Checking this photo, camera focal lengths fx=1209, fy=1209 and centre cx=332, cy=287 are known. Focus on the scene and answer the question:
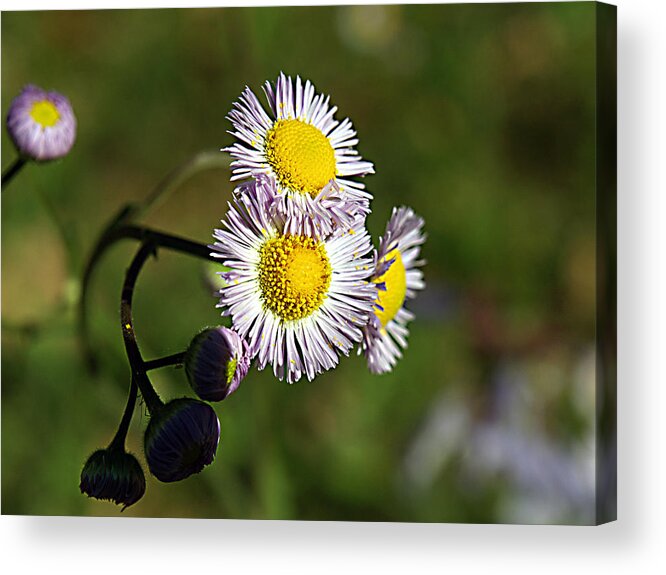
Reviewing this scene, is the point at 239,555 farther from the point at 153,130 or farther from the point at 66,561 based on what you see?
the point at 153,130

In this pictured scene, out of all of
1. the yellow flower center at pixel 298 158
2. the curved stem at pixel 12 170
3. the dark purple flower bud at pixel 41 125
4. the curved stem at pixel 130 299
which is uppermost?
the dark purple flower bud at pixel 41 125

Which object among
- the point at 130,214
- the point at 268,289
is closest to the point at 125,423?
the point at 268,289

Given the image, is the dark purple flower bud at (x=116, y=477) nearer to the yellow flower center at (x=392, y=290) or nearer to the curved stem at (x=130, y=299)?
the curved stem at (x=130, y=299)

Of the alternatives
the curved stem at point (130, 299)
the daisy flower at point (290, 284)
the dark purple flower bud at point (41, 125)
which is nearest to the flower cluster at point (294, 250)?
the daisy flower at point (290, 284)

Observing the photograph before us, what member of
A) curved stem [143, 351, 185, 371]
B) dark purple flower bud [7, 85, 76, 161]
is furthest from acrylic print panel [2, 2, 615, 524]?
curved stem [143, 351, 185, 371]

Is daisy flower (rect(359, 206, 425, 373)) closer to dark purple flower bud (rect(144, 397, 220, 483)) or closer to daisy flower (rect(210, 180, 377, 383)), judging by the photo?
daisy flower (rect(210, 180, 377, 383))
